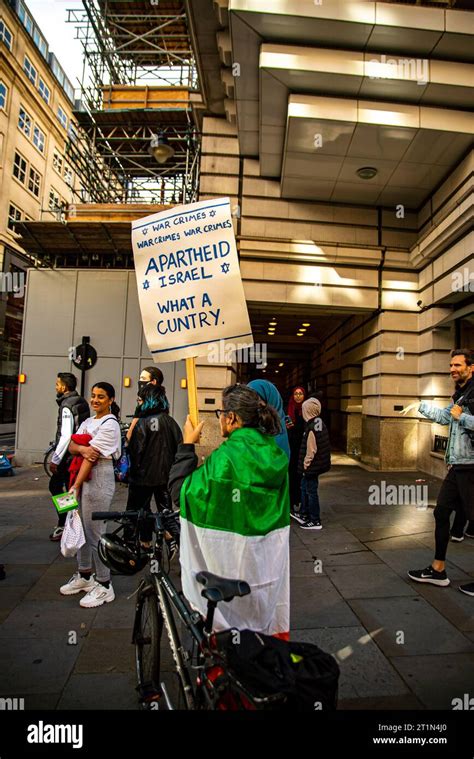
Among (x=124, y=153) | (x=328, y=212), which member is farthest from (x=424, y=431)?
(x=124, y=153)

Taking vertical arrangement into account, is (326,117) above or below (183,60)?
below

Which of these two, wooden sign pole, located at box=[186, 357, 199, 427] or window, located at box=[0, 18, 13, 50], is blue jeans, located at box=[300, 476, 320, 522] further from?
window, located at box=[0, 18, 13, 50]

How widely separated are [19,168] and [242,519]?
35213mm

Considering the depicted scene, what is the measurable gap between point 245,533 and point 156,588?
83 centimetres

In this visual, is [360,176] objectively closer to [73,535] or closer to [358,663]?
[73,535]

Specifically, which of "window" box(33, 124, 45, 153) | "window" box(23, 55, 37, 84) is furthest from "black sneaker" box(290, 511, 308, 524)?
"window" box(23, 55, 37, 84)

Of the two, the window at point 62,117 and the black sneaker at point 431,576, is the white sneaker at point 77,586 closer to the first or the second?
the black sneaker at point 431,576

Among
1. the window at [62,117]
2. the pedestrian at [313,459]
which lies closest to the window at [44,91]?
the window at [62,117]

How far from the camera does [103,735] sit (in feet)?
7.36

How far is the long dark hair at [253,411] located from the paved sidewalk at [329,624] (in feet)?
5.82

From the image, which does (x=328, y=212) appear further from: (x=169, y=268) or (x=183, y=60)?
(x=183, y=60)

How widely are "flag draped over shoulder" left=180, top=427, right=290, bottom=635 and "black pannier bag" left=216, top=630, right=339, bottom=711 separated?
12.5 inches

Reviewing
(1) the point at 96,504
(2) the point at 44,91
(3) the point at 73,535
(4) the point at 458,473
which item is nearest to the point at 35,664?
(3) the point at 73,535

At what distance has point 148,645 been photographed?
2.52 metres
